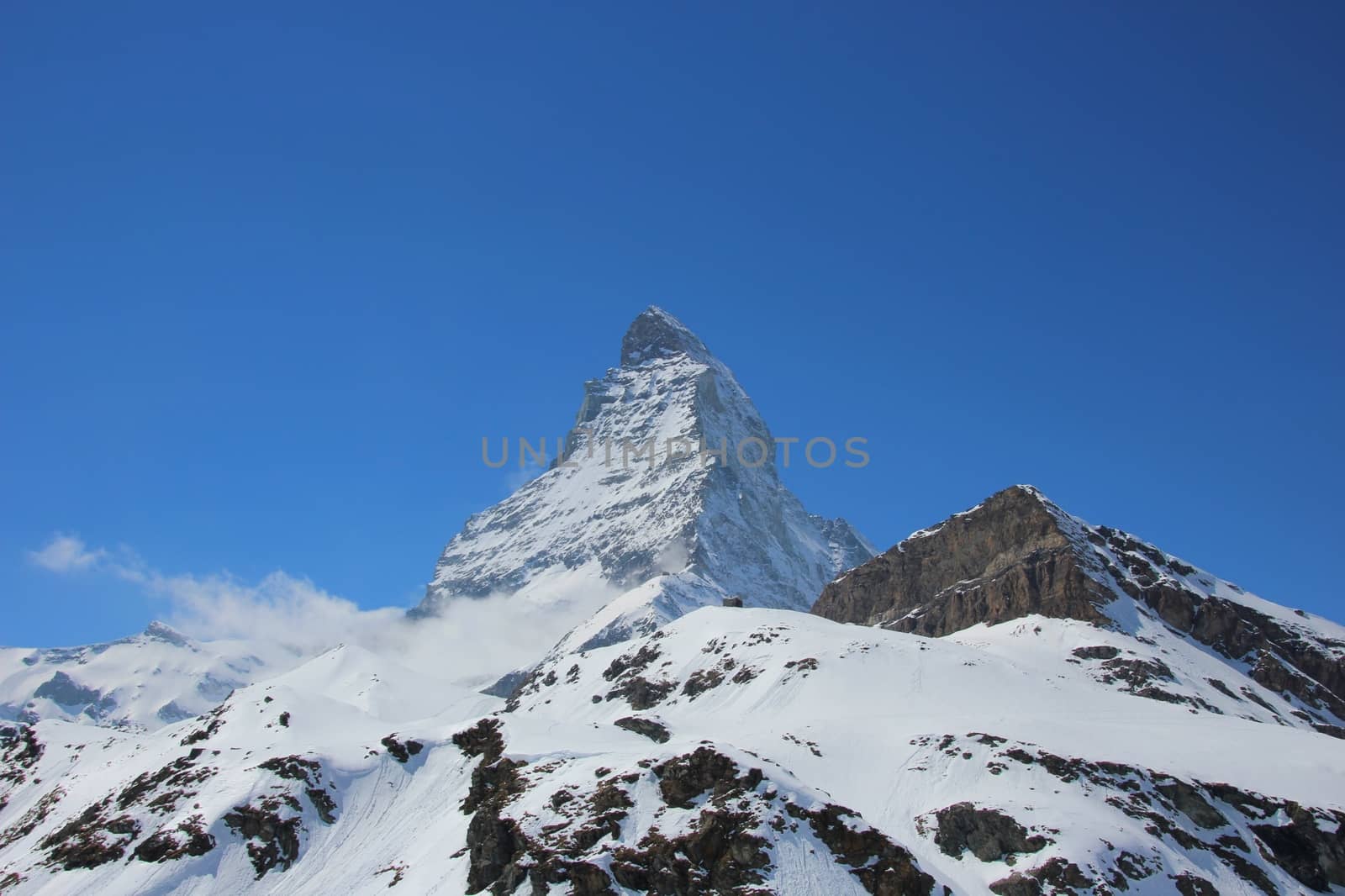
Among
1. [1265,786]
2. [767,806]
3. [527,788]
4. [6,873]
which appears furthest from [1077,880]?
[6,873]

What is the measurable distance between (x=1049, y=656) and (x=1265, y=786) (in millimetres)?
62246

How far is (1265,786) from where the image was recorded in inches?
3802

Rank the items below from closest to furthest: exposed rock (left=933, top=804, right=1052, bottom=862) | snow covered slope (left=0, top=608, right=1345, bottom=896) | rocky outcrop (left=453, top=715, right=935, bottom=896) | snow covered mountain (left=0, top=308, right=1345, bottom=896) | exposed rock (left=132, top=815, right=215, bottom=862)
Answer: rocky outcrop (left=453, top=715, right=935, bottom=896)
snow covered slope (left=0, top=608, right=1345, bottom=896)
snow covered mountain (left=0, top=308, right=1345, bottom=896)
exposed rock (left=933, top=804, right=1052, bottom=862)
exposed rock (left=132, top=815, right=215, bottom=862)

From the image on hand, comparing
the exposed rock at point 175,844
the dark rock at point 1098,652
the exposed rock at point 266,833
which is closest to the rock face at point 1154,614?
the dark rock at point 1098,652

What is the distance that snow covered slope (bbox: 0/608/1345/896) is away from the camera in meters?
75.4

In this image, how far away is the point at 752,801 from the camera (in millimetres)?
77688

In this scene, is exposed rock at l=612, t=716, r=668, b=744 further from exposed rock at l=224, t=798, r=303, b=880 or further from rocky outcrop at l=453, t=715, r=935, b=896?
exposed rock at l=224, t=798, r=303, b=880

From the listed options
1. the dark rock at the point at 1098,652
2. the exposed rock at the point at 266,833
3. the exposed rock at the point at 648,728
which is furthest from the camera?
the dark rock at the point at 1098,652

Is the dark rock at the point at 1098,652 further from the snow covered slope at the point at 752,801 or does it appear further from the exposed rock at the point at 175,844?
the exposed rock at the point at 175,844

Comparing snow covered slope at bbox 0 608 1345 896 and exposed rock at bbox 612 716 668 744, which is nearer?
snow covered slope at bbox 0 608 1345 896

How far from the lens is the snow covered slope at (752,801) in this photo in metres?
75.4

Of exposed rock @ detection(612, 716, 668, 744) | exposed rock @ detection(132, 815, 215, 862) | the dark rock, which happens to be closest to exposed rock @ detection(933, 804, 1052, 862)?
exposed rock @ detection(612, 716, 668, 744)

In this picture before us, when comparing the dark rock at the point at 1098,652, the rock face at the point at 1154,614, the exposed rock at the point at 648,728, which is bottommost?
the exposed rock at the point at 648,728

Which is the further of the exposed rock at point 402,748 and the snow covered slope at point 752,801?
the exposed rock at point 402,748
